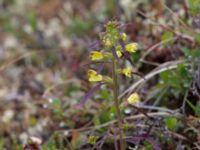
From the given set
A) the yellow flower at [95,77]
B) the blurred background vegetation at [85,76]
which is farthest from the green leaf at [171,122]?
the yellow flower at [95,77]

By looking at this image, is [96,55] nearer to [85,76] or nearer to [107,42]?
[107,42]

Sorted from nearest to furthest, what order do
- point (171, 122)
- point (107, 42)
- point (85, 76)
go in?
point (107, 42) → point (171, 122) → point (85, 76)

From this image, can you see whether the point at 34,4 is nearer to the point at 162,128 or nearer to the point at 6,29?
the point at 6,29

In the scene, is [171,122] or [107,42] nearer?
[107,42]

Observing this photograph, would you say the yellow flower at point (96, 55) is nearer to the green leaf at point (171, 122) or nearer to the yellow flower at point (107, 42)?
the yellow flower at point (107, 42)

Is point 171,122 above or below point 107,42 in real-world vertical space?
below

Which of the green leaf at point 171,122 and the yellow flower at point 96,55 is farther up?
the yellow flower at point 96,55

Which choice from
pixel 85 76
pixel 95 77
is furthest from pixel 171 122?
pixel 85 76

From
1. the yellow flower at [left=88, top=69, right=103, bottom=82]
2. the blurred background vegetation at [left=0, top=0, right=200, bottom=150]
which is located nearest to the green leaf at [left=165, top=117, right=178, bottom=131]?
the blurred background vegetation at [left=0, top=0, right=200, bottom=150]

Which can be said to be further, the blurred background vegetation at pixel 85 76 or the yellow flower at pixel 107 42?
the blurred background vegetation at pixel 85 76

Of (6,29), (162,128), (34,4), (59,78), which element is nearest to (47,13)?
(34,4)

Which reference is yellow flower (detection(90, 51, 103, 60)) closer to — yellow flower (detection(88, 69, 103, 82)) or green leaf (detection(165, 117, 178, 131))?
yellow flower (detection(88, 69, 103, 82))
